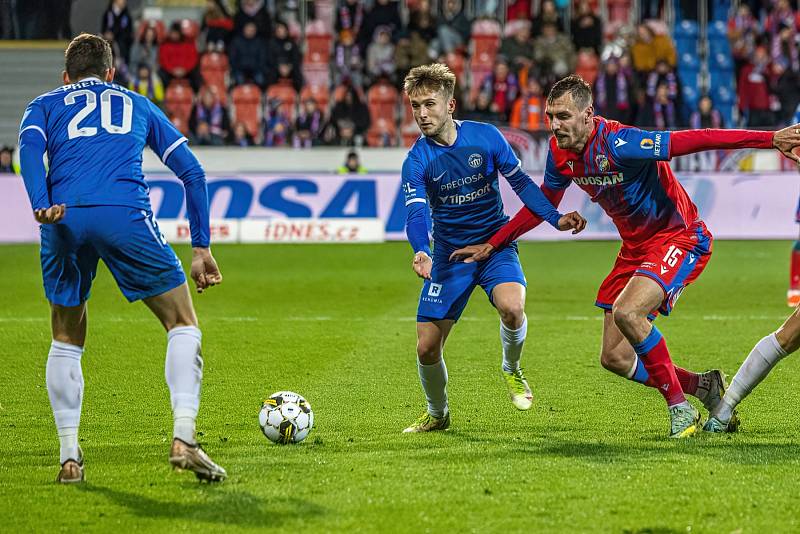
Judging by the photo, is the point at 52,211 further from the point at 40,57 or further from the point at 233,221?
the point at 40,57

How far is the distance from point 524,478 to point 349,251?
1323cm

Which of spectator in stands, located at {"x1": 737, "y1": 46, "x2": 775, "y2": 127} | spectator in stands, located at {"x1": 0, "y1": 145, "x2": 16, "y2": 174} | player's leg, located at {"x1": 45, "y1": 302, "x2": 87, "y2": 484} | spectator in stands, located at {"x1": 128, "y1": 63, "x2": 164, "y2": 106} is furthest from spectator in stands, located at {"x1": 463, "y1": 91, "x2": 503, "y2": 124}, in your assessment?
player's leg, located at {"x1": 45, "y1": 302, "x2": 87, "y2": 484}

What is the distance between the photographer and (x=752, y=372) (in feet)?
21.1

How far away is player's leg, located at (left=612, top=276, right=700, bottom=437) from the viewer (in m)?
6.29

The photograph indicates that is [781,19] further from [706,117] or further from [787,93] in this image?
[706,117]

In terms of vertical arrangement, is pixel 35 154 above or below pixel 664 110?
above

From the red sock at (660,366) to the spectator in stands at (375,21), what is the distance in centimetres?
1919

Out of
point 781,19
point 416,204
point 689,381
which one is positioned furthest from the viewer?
point 781,19

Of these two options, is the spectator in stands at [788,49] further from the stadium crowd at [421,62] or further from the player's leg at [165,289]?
the player's leg at [165,289]

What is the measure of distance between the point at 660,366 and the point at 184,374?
2614 millimetres

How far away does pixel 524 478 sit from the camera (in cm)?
538

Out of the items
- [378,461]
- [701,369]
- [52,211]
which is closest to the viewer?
[52,211]

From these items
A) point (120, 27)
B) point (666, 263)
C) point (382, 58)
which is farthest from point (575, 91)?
point (120, 27)

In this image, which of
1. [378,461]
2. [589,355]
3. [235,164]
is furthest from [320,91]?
[378,461]
